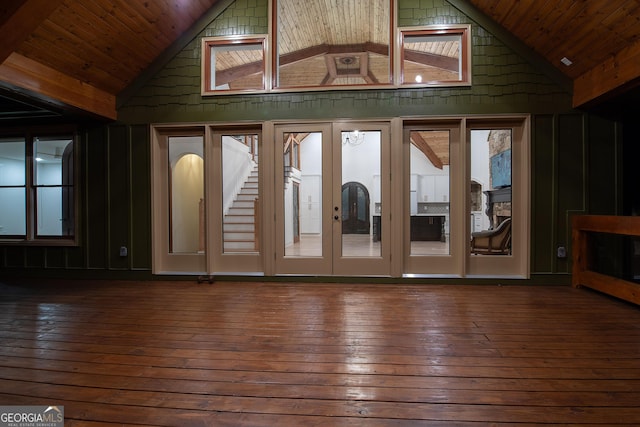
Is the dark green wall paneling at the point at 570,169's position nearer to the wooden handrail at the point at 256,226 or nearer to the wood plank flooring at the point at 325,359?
the wood plank flooring at the point at 325,359

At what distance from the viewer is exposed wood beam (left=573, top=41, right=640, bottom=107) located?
3184 mm

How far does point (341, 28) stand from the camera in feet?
17.2

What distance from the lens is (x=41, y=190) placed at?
4.95 meters

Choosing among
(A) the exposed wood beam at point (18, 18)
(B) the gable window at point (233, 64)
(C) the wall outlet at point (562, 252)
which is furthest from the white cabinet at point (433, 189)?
(A) the exposed wood beam at point (18, 18)

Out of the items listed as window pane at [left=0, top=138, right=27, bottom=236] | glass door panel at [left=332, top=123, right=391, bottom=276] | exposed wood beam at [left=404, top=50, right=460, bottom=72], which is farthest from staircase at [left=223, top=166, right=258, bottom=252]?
window pane at [left=0, top=138, right=27, bottom=236]

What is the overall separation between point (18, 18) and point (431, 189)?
5.10 metres

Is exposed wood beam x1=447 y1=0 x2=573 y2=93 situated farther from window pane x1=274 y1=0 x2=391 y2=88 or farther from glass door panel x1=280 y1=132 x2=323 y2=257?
glass door panel x1=280 y1=132 x2=323 y2=257

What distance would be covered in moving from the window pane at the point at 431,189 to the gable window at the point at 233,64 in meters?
2.49

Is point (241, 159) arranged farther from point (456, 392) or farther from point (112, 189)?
point (456, 392)

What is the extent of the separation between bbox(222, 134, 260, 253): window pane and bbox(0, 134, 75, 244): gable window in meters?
2.37

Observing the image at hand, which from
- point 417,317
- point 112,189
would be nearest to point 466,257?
point 417,317

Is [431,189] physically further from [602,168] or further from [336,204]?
[602,168]

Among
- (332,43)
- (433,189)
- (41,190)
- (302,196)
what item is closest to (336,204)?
(302,196)

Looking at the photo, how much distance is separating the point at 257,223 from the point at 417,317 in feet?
8.91
